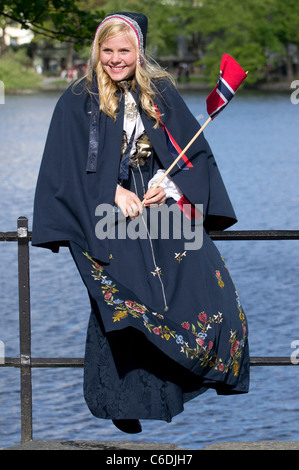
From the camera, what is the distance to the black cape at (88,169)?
3.60 meters

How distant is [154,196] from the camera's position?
3.70m

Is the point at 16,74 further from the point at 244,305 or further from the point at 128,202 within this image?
the point at 128,202

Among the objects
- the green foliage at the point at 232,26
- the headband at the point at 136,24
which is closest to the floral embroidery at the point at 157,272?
the headband at the point at 136,24

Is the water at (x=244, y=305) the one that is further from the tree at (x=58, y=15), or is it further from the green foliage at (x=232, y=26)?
the green foliage at (x=232, y=26)

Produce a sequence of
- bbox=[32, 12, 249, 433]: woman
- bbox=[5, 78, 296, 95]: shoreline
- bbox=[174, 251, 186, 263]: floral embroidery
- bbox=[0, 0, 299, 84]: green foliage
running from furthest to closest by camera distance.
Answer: bbox=[0, 0, 299, 84]: green foliage, bbox=[5, 78, 296, 95]: shoreline, bbox=[174, 251, 186, 263]: floral embroidery, bbox=[32, 12, 249, 433]: woman

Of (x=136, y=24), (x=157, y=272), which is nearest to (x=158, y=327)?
(x=157, y=272)

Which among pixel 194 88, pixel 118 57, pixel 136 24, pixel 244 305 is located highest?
pixel 194 88

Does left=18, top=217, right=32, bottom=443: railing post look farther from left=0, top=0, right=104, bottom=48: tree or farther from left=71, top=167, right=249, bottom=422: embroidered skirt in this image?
left=0, top=0, right=104, bottom=48: tree

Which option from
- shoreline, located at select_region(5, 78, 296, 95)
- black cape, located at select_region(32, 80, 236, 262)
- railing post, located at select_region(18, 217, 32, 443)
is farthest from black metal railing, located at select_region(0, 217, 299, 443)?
shoreline, located at select_region(5, 78, 296, 95)

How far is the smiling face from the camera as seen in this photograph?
11.9 ft

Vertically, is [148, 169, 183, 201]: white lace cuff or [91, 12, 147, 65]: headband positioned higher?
[91, 12, 147, 65]: headband

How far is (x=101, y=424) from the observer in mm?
8797

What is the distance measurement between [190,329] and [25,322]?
817mm

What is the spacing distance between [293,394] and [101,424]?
7.81 feet
